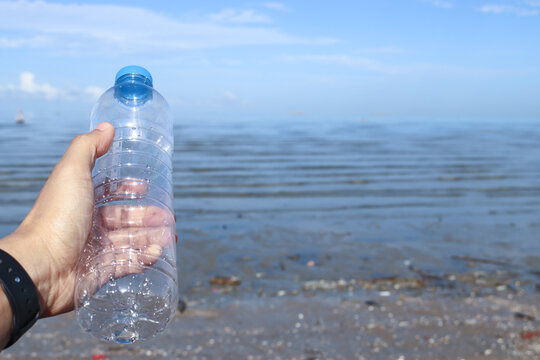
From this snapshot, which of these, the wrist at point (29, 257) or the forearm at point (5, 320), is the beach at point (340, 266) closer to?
the wrist at point (29, 257)

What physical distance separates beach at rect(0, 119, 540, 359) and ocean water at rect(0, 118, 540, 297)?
0.15ft

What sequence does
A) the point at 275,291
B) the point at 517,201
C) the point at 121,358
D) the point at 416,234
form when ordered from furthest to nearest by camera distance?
the point at 517,201, the point at 416,234, the point at 275,291, the point at 121,358

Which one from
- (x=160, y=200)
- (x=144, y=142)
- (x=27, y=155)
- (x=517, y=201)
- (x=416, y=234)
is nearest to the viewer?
(x=160, y=200)

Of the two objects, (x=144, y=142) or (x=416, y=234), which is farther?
(x=416, y=234)

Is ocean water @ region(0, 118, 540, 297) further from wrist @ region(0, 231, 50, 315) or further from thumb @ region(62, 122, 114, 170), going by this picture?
wrist @ region(0, 231, 50, 315)

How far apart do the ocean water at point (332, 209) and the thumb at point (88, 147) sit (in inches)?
153

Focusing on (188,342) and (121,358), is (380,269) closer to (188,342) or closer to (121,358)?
(188,342)

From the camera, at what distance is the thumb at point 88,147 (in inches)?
90.1

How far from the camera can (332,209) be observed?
36.0 feet

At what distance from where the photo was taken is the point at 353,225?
9.57 meters

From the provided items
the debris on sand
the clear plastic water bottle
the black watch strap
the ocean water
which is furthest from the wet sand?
the black watch strap

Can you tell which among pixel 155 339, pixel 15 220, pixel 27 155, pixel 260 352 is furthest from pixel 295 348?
pixel 27 155

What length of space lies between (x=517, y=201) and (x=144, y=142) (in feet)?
35.9

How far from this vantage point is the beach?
15.4 ft
